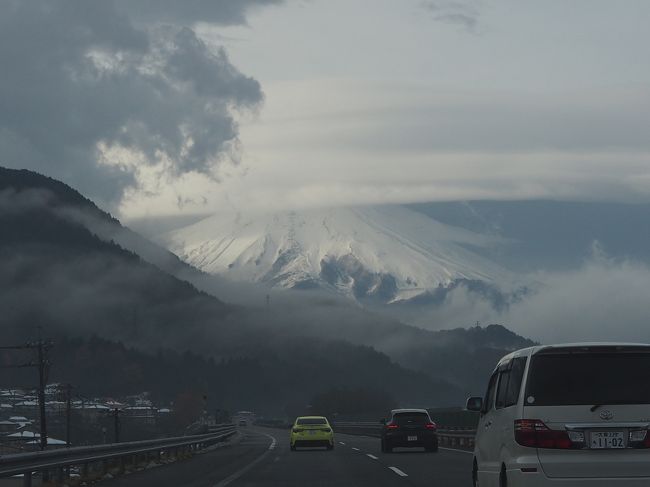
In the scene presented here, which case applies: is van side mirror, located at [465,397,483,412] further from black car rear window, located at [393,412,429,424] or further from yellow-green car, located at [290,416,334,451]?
yellow-green car, located at [290,416,334,451]

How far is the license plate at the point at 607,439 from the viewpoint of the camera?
11.9 meters

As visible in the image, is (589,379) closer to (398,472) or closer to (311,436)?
(398,472)

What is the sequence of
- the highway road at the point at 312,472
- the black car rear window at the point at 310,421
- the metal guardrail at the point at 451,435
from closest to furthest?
1. the highway road at the point at 312,472
2. the metal guardrail at the point at 451,435
3. the black car rear window at the point at 310,421

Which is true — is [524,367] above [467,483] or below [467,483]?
above

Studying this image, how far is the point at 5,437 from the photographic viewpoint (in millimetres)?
110188

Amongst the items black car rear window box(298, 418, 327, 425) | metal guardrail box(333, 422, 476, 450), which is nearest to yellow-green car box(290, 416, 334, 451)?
black car rear window box(298, 418, 327, 425)

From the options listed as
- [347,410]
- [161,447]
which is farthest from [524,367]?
[347,410]

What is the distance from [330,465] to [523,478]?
18.4 meters

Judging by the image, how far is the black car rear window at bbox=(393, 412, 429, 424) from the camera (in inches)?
1526

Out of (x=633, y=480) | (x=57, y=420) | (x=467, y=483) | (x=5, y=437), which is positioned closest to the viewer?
(x=633, y=480)

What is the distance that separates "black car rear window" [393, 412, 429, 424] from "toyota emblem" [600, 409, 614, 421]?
26977mm

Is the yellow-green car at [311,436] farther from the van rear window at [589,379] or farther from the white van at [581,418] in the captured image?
the van rear window at [589,379]

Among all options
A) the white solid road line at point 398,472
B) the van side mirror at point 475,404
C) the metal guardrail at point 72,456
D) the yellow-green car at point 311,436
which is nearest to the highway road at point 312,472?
the white solid road line at point 398,472

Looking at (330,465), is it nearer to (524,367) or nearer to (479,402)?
(479,402)
